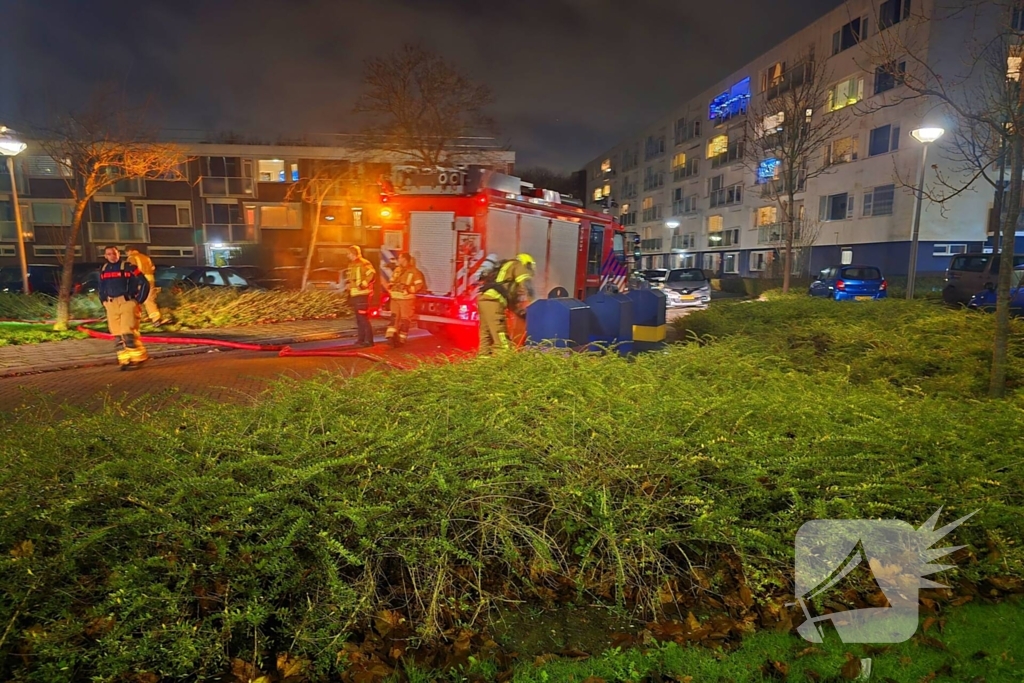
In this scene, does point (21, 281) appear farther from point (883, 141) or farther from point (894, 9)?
point (894, 9)

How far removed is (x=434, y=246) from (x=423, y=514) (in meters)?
8.46

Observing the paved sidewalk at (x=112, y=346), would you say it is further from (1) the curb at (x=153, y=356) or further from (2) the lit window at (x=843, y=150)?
(2) the lit window at (x=843, y=150)

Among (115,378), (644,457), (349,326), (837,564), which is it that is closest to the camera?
(837,564)

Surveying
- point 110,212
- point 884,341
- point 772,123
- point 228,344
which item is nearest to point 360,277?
point 228,344

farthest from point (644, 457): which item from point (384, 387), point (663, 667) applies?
point (384, 387)

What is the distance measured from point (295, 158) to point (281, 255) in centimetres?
559

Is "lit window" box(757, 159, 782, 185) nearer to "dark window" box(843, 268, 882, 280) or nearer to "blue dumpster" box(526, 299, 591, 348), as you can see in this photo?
"dark window" box(843, 268, 882, 280)

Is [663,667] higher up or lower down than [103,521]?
lower down

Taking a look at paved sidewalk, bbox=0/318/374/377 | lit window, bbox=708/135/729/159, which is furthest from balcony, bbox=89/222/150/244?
lit window, bbox=708/135/729/159

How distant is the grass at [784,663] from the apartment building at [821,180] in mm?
6959

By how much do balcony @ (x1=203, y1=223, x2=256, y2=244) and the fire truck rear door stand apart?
27.6 metres

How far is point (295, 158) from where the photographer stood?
1371 inches

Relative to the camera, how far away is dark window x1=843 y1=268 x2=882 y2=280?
21.9 metres

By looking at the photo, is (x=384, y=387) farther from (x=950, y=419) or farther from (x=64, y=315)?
(x=64, y=315)
